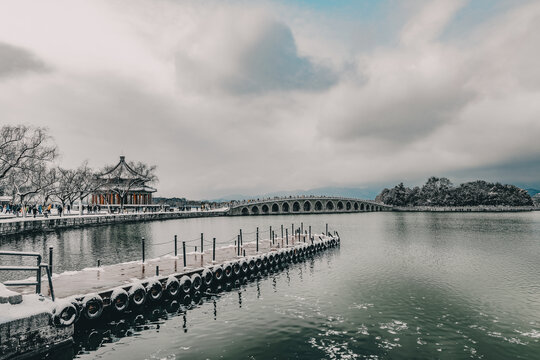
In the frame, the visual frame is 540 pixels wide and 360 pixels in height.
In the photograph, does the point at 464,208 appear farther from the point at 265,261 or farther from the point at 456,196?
the point at 265,261

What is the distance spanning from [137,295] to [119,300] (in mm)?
1353

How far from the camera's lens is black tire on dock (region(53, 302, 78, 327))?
1381 cm

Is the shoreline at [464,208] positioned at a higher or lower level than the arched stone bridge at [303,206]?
lower

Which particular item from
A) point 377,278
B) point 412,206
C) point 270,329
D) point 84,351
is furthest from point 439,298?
point 412,206

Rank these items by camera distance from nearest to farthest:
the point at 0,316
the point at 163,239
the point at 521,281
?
1. the point at 0,316
2. the point at 521,281
3. the point at 163,239

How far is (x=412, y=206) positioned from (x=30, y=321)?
190m

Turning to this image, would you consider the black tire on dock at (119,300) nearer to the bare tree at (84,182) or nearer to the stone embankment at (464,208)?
the bare tree at (84,182)

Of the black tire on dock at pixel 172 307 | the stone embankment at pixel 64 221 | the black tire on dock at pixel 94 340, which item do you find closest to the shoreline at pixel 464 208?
the stone embankment at pixel 64 221

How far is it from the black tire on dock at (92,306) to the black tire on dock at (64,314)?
1.61m

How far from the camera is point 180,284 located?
21734mm

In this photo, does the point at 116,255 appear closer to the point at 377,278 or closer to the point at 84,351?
the point at 84,351

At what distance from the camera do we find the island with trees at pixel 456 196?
16862 cm

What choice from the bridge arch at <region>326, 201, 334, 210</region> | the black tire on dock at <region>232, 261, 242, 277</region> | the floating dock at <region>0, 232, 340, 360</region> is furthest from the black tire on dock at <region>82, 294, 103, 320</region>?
the bridge arch at <region>326, 201, 334, 210</region>

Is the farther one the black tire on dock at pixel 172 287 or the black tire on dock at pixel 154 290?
the black tire on dock at pixel 172 287
